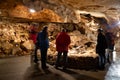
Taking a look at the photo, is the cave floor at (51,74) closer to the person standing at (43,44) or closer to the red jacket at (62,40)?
the person standing at (43,44)

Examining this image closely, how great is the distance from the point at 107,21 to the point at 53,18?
23.3 ft

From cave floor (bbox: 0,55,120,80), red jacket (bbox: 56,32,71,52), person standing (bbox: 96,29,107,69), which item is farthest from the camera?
person standing (bbox: 96,29,107,69)

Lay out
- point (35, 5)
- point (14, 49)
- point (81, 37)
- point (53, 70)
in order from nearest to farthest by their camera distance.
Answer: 1. point (53, 70)
2. point (14, 49)
3. point (81, 37)
4. point (35, 5)

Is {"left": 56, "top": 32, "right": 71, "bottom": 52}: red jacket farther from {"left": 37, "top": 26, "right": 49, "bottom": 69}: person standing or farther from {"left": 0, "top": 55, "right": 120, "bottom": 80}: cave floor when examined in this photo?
{"left": 0, "top": 55, "right": 120, "bottom": 80}: cave floor

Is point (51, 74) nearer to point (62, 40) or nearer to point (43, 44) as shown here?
point (43, 44)

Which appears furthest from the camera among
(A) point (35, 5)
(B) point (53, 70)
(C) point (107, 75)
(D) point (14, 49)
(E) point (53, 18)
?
(E) point (53, 18)

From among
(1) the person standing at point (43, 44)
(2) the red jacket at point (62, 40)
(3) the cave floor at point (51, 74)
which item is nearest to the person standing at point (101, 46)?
(3) the cave floor at point (51, 74)

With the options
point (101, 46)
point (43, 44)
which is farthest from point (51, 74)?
→ point (101, 46)

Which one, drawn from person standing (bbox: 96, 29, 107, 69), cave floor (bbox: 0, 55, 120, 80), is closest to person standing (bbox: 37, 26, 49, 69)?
cave floor (bbox: 0, 55, 120, 80)

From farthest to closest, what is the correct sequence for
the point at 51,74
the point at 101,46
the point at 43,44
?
the point at 101,46
the point at 43,44
the point at 51,74

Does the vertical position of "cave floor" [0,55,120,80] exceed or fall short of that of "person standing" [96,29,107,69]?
it falls short

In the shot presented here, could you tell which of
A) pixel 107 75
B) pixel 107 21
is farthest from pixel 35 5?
pixel 107 75

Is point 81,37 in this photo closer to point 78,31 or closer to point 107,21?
point 78,31

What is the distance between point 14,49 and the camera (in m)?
15.3
